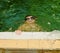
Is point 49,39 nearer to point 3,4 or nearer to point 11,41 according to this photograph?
point 11,41

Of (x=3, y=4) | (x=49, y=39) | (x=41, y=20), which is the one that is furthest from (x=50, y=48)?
(x=3, y=4)

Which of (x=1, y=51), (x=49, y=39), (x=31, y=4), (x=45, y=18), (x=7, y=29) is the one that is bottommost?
(x=1, y=51)

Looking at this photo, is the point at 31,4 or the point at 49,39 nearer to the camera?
the point at 49,39

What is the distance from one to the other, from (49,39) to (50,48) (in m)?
0.08

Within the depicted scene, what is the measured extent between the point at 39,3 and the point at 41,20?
0.17m

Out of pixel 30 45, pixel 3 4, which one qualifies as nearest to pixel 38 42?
pixel 30 45

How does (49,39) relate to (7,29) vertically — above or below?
below

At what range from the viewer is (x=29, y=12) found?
1572mm

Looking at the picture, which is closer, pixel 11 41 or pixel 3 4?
pixel 11 41

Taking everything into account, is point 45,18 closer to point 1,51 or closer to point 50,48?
point 50,48

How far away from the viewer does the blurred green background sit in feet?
5.03

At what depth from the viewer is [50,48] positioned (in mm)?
1466

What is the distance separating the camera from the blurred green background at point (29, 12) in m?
1.53

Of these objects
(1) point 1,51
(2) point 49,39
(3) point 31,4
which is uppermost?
(3) point 31,4
